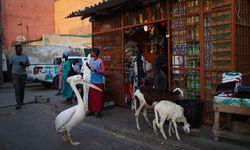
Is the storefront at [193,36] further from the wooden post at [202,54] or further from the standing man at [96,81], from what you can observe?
the standing man at [96,81]

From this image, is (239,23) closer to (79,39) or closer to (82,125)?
(82,125)

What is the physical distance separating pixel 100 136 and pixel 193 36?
314 centimetres

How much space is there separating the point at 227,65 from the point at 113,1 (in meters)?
3.77

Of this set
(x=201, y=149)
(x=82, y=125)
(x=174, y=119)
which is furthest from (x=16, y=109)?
(x=201, y=149)

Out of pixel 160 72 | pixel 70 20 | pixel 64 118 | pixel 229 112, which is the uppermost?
pixel 70 20

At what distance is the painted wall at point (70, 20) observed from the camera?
92.8 ft

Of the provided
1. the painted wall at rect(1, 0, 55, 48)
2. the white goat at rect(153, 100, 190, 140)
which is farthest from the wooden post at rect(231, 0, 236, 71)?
the painted wall at rect(1, 0, 55, 48)

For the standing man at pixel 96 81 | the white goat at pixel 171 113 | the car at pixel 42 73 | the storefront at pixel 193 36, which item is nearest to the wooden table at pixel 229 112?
the white goat at pixel 171 113

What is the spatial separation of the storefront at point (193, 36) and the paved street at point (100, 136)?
1.17 m

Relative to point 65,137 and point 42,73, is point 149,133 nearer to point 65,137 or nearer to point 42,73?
point 65,137

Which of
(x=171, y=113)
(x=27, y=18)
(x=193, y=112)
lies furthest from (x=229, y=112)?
(x=27, y=18)

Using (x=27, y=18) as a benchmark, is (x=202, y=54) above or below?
below

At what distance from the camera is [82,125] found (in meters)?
7.41

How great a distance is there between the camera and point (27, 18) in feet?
90.5
